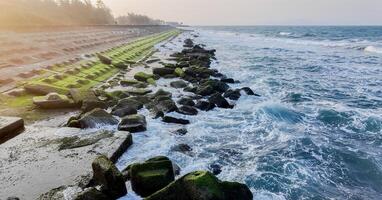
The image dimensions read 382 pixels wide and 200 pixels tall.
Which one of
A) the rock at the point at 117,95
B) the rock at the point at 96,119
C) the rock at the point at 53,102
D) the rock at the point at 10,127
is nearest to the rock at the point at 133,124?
the rock at the point at 96,119

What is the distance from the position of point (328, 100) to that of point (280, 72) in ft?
35.1

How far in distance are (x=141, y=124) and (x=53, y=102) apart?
443cm

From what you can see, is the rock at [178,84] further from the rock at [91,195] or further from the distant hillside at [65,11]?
the distant hillside at [65,11]

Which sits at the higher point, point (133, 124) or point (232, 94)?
point (133, 124)

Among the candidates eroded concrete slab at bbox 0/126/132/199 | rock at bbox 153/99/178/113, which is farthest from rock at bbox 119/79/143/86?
eroded concrete slab at bbox 0/126/132/199

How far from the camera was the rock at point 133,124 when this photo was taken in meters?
12.1

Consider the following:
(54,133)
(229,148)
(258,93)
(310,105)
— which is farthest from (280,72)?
(54,133)

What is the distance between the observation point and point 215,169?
962 centimetres

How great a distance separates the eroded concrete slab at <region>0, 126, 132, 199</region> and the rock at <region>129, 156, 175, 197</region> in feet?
3.97

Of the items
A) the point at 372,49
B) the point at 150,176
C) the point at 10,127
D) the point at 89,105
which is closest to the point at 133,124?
the point at 89,105

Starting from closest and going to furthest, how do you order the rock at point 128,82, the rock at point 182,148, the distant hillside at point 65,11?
the rock at point 182,148, the rock at point 128,82, the distant hillside at point 65,11

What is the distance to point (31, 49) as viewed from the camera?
29.2 m

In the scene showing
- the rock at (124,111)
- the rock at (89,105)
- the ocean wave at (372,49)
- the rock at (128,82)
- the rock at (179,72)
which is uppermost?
the rock at (89,105)

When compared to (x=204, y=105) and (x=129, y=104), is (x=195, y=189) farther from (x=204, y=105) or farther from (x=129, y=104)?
(x=204, y=105)
